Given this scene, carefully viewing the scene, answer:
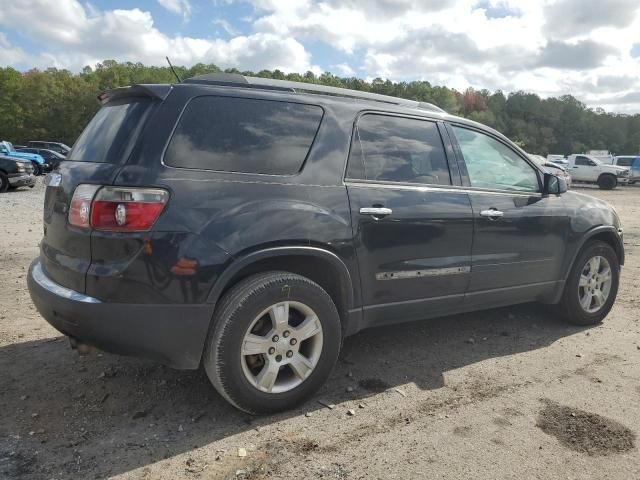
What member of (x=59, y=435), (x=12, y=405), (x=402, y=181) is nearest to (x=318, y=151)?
(x=402, y=181)

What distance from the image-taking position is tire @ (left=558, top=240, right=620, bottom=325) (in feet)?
15.5

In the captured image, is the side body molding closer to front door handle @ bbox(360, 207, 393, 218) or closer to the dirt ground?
front door handle @ bbox(360, 207, 393, 218)

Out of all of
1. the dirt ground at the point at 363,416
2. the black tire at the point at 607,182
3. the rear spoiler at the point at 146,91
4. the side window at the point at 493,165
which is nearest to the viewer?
the dirt ground at the point at 363,416

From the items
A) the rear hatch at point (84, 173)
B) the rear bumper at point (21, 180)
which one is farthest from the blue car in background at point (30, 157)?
the rear hatch at point (84, 173)

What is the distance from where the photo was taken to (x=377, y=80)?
99.1 metres

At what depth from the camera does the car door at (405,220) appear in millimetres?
3391

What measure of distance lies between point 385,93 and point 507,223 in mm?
87219

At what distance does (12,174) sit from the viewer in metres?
17.2

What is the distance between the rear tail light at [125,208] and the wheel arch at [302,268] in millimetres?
482

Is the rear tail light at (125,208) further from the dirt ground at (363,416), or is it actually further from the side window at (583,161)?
the side window at (583,161)

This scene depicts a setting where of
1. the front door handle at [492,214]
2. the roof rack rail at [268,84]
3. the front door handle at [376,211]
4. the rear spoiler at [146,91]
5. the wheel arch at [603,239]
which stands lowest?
the wheel arch at [603,239]

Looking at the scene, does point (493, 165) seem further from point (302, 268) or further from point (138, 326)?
point (138, 326)

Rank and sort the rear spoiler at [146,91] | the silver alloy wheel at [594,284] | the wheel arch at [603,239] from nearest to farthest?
the rear spoiler at [146,91]
the wheel arch at [603,239]
the silver alloy wheel at [594,284]

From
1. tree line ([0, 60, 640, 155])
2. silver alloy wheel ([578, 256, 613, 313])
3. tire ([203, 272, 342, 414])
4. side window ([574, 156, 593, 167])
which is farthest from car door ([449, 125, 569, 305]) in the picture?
tree line ([0, 60, 640, 155])
